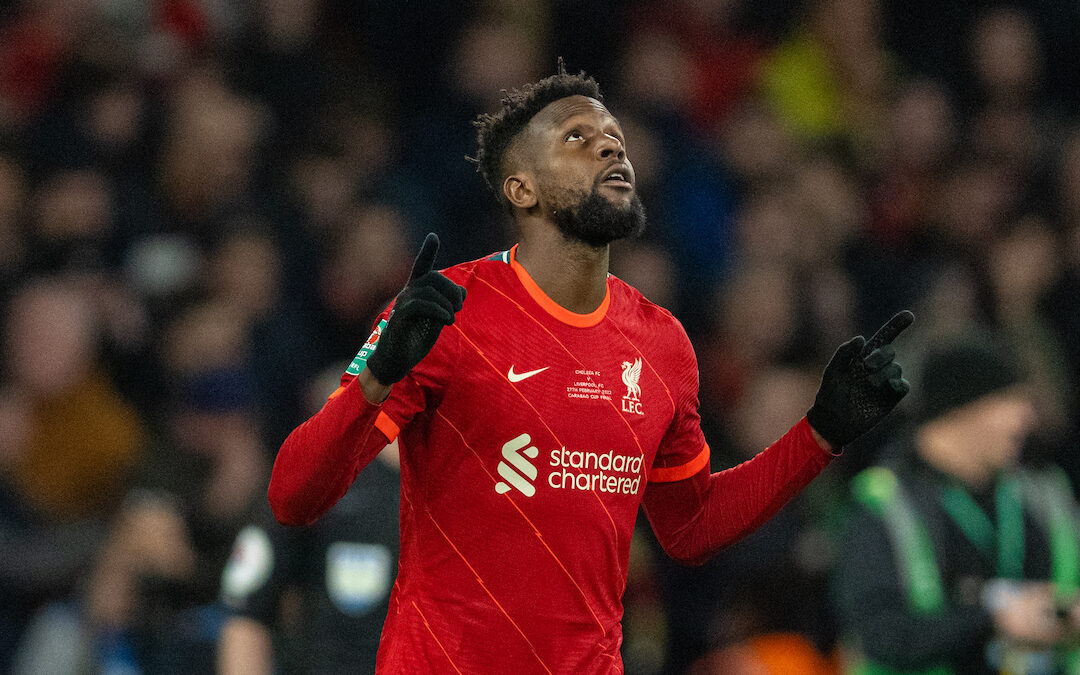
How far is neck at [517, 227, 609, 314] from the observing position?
3043mm

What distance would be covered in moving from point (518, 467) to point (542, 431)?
89 mm

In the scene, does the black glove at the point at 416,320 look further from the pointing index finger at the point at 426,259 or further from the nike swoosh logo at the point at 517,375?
the nike swoosh logo at the point at 517,375

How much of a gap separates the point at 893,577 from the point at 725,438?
196cm

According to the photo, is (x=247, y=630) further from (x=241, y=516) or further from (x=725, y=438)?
(x=725, y=438)

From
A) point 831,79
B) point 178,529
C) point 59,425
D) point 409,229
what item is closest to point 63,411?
point 59,425

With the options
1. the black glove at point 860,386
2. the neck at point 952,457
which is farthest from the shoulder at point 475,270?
the neck at point 952,457

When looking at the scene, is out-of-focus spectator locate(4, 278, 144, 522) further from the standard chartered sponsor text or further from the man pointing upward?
the standard chartered sponsor text

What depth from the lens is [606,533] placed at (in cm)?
289

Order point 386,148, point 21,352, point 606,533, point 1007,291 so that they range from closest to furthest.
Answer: point 606,533, point 21,352, point 1007,291, point 386,148

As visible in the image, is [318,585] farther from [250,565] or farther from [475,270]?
[475,270]

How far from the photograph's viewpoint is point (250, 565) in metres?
4.29

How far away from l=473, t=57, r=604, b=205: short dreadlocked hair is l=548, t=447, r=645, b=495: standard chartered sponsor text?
0.69m

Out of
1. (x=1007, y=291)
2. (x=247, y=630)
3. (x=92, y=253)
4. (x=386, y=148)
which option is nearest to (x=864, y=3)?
(x=1007, y=291)

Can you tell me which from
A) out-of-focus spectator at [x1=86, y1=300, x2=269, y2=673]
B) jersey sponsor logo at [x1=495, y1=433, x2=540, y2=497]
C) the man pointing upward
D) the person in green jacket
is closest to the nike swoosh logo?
the man pointing upward
